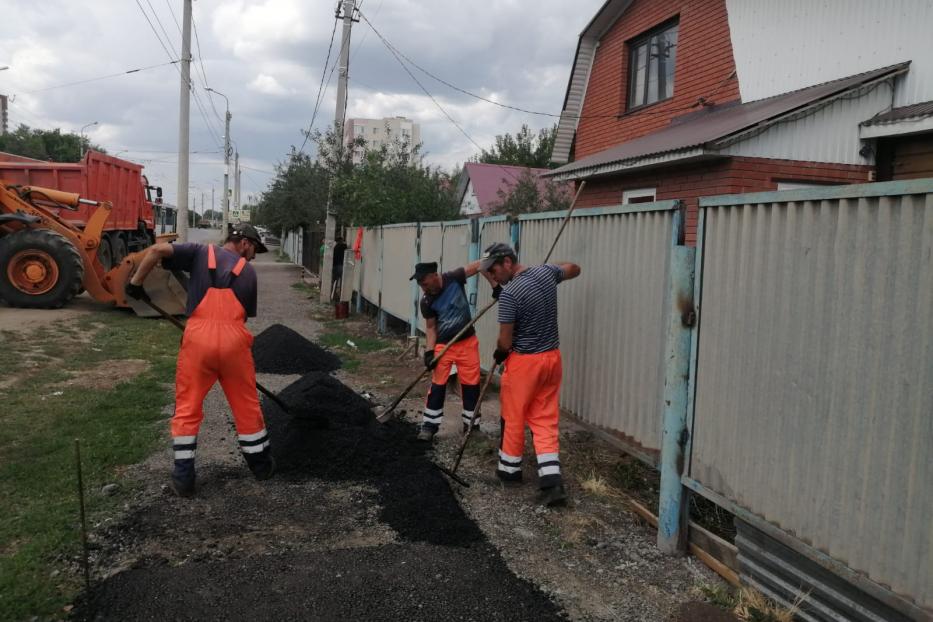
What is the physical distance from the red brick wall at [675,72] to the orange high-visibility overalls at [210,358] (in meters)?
7.50

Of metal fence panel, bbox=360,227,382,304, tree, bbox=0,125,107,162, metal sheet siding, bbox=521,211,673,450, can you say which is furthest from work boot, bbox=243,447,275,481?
tree, bbox=0,125,107,162

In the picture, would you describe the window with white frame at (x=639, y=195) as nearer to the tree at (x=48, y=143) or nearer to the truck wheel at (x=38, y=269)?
the truck wheel at (x=38, y=269)

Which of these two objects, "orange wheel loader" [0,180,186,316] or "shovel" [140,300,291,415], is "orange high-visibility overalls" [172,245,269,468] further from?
"orange wheel loader" [0,180,186,316]

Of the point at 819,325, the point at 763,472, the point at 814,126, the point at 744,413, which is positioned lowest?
the point at 763,472

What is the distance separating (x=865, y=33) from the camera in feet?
24.6

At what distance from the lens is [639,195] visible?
31.8 feet

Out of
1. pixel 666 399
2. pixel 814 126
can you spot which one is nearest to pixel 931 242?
pixel 666 399

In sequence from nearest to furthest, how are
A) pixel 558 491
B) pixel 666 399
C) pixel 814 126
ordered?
1. pixel 666 399
2. pixel 558 491
3. pixel 814 126

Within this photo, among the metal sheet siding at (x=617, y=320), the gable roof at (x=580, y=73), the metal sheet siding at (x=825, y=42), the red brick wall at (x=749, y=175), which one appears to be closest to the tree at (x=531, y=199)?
the gable roof at (x=580, y=73)

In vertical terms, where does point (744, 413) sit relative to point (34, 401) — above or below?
above

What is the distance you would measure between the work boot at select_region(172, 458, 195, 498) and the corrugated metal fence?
109 inches

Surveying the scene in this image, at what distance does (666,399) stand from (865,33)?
627 centimetres

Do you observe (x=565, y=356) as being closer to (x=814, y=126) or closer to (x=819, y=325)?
(x=819, y=325)

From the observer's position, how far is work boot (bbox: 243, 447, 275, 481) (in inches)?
178
